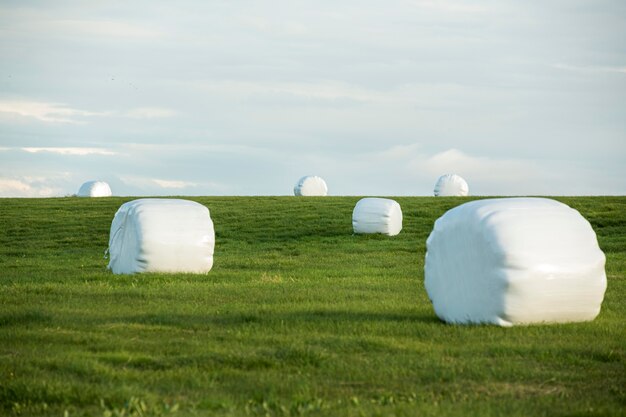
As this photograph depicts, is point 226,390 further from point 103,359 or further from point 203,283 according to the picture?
point 203,283

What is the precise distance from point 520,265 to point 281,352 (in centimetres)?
357

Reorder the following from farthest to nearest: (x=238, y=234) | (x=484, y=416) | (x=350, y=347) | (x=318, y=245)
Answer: (x=238, y=234), (x=318, y=245), (x=350, y=347), (x=484, y=416)

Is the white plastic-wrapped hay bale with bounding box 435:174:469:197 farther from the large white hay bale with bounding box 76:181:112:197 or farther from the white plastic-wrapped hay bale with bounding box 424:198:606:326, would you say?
the white plastic-wrapped hay bale with bounding box 424:198:606:326

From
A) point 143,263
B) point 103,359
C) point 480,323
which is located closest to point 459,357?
point 480,323

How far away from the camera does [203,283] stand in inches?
775

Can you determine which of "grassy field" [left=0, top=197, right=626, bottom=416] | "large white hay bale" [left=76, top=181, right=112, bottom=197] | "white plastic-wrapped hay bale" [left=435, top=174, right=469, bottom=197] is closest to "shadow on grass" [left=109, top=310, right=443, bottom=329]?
"grassy field" [left=0, top=197, right=626, bottom=416]

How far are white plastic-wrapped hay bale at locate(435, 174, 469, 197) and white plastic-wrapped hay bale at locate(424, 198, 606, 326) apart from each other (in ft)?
173

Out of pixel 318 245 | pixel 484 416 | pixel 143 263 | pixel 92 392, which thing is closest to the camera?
pixel 484 416

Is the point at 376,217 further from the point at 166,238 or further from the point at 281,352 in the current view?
the point at 281,352

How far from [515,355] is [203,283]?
9776 mm

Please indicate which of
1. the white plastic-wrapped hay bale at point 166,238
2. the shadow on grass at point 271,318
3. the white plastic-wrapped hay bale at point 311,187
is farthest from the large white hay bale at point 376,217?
the white plastic-wrapped hay bale at point 311,187

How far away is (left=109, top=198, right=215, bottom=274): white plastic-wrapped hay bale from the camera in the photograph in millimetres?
21234

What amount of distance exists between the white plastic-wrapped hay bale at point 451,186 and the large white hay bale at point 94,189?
2396 cm

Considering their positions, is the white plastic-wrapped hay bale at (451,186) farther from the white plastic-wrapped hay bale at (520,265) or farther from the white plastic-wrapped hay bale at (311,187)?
the white plastic-wrapped hay bale at (520,265)
